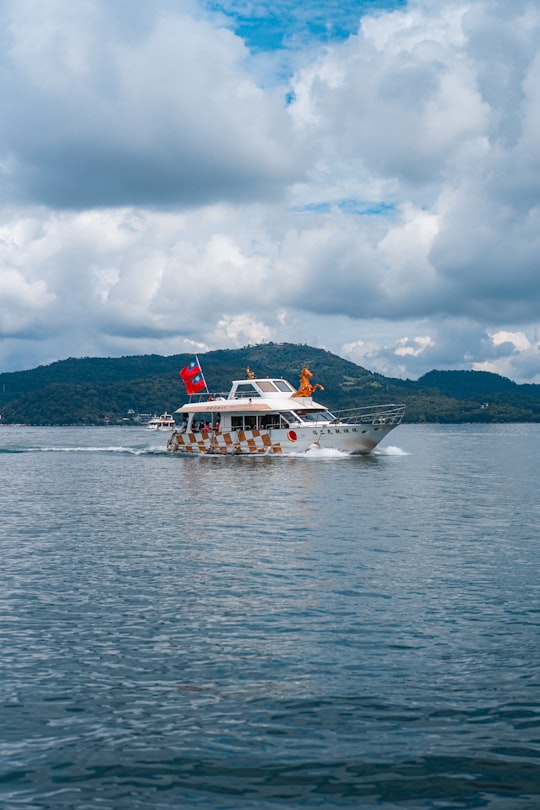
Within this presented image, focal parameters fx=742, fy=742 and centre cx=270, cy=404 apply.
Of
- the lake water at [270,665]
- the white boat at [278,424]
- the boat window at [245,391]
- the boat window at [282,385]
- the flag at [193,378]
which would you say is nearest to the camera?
the lake water at [270,665]

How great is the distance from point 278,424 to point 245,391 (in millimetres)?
4770

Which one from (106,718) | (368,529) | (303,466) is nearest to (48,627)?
(106,718)

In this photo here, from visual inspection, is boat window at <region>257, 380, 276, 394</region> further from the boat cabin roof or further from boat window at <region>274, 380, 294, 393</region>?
boat window at <region>274, 380, 294, 393</region>

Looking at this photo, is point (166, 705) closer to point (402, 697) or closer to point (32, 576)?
point (402, 697)

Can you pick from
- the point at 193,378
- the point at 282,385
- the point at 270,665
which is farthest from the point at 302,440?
the point at 270,665

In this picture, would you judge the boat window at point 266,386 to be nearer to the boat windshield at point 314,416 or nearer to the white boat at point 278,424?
the white boat at point 278,424

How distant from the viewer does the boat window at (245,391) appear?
63.0 meters

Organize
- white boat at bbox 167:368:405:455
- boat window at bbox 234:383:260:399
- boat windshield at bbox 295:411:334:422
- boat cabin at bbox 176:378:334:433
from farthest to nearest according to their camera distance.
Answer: boat window at bbox 234:383:260:399
boat windshield at bbox 295:411:334:422
boat cabin at bbox 176:378:334:433
white boat at bbox 167:368:405:455

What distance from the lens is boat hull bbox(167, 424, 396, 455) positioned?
5944 cm

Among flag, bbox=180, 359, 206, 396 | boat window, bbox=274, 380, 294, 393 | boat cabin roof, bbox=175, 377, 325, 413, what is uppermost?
flag, bbox=180, 359, 206, 396

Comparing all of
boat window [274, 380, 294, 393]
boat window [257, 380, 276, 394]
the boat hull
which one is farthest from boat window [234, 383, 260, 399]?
the boat hull

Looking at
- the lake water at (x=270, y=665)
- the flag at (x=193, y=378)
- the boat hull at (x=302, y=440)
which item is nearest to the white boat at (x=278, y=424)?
the boat hull at (x=302, y=440)

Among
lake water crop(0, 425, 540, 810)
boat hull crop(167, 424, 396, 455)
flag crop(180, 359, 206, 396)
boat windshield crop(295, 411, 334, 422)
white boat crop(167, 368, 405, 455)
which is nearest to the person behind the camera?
lake water crop(0, 425, 540, 810)

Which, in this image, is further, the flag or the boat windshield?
the flag
